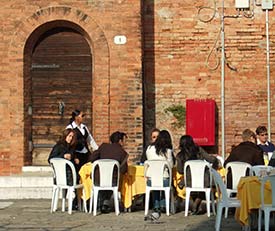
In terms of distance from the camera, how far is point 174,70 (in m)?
17.7

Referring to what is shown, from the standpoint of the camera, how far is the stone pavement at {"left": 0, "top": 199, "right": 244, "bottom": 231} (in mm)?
11992

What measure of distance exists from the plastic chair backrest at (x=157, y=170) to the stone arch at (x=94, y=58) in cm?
353

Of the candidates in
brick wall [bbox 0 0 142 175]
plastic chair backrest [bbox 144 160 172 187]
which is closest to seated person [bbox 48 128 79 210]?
plastic chair backrest [bbox 144 160 172 187]

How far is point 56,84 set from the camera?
17.5 m


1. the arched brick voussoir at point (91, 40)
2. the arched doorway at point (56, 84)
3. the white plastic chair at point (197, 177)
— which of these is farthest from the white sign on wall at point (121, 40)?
the white plastic chair at point (197, 177)

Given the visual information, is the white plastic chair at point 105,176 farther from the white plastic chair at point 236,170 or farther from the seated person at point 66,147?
the white plastic chair at point 236,170

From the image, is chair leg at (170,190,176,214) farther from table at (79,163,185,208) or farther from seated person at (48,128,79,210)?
seated person at (48,128,79,210)

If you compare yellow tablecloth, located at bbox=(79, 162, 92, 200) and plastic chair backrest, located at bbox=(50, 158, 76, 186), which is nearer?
plastic chair backrest, located at bbox=(50, 158, 76, 186)

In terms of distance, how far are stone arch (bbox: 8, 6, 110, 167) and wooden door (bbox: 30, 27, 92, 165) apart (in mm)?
478

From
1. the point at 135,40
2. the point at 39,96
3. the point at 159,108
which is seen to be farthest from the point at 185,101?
the point at 39,96

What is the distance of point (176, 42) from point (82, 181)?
517 centimetres

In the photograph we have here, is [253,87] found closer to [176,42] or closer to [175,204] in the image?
[176,42]

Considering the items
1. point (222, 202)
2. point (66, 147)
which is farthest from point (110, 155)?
point (222, 202)

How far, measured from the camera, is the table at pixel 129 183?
13.8 m
